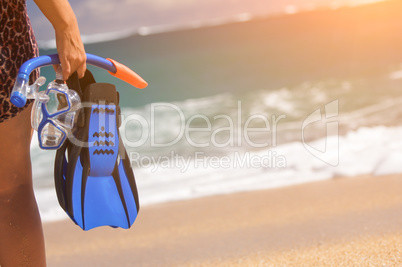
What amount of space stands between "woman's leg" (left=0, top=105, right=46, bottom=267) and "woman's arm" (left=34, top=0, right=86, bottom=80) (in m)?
0.21

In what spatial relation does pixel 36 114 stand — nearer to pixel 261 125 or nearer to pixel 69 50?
pixel 69 50

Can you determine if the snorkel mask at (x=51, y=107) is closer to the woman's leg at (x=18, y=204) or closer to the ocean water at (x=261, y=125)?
the woman's leg at (x=18, y=204)

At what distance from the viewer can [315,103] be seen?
8.04 m

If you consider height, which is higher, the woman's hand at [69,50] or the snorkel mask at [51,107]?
the woman's hand at [69,50]

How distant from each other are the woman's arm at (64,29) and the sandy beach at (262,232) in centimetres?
122

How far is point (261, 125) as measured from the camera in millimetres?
6809

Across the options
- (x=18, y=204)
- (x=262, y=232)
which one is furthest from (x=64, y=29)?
(x=262, y=232)

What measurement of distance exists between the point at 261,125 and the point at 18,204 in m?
5.69

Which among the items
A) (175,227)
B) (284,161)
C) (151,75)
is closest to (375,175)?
(284,161)

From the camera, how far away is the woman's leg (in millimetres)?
1275

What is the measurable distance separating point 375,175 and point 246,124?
356 centimetres

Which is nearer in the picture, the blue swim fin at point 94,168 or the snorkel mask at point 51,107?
the snorkel mask at point 51,107

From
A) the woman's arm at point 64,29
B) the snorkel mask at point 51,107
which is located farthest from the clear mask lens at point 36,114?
the woman's arm at point 64,29

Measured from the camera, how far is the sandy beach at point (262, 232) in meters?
2.00
